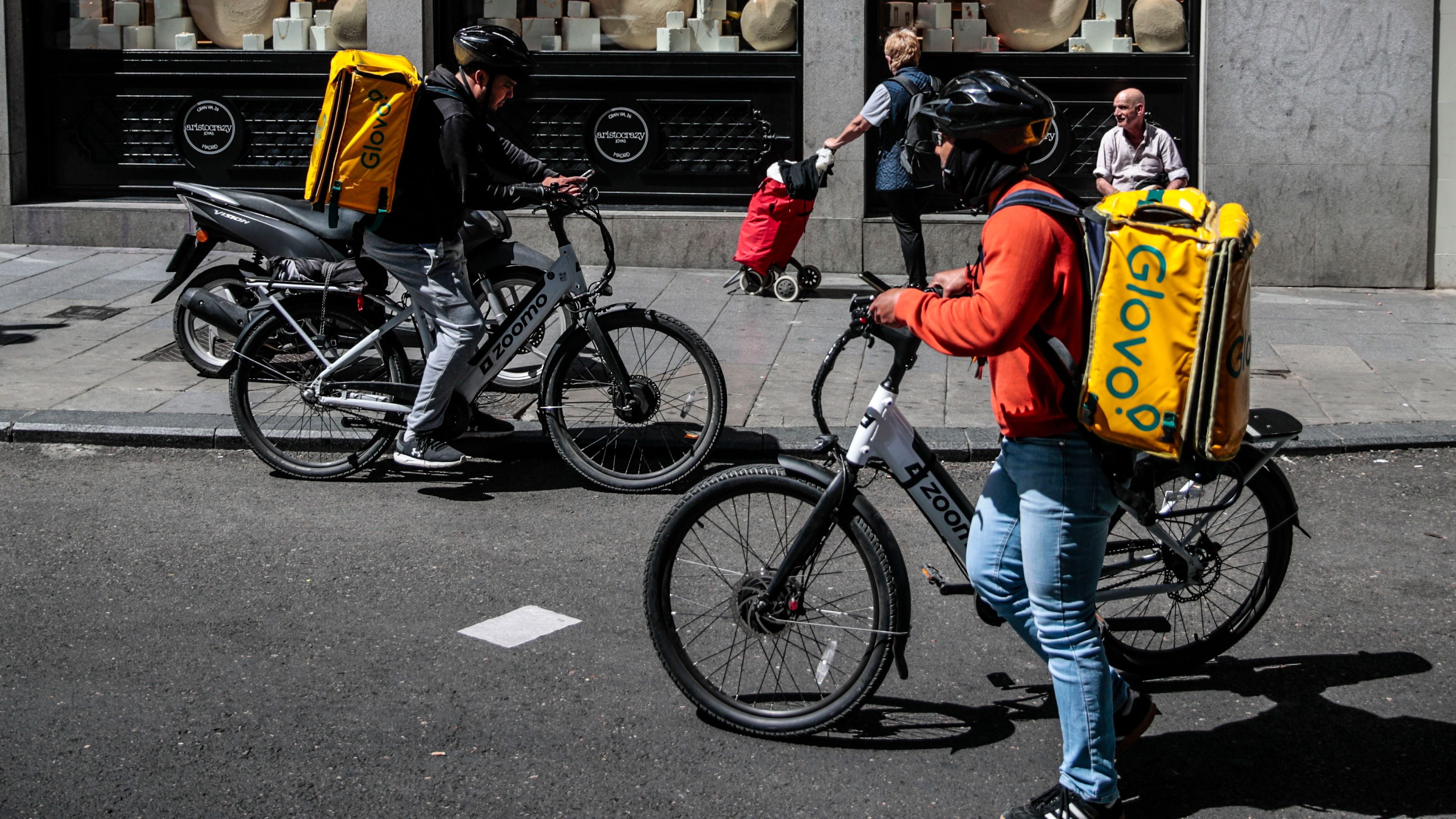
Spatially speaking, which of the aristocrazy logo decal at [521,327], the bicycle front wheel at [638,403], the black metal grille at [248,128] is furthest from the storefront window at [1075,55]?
the aristocrazy logo decal at [521,327]

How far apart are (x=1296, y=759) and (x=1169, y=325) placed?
1.47 metres

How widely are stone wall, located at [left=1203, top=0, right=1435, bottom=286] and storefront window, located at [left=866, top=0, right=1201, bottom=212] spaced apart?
41 centimetres

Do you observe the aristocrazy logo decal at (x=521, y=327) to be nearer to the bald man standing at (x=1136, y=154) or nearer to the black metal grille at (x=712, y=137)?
the bald man standing at (x=1136, y=154)

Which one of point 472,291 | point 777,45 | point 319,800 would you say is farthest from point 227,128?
point 319,800

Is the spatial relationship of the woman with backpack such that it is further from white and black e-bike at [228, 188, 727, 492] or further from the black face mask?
the black face mask

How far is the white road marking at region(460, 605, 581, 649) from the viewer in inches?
198

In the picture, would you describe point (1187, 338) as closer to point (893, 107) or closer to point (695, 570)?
point (695, 570)

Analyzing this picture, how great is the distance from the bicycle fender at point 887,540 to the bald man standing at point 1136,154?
6.64 m

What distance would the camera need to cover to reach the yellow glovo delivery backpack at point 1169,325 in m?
3.37

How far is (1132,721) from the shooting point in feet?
13.2

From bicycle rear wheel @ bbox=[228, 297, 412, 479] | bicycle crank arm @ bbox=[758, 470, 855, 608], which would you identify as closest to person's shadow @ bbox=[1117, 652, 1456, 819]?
bicycle crank arm @ bbox=[758, 470, 855, 608]

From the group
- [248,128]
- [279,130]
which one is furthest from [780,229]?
[248,128]

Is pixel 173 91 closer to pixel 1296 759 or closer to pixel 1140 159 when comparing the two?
pixel 1140 159

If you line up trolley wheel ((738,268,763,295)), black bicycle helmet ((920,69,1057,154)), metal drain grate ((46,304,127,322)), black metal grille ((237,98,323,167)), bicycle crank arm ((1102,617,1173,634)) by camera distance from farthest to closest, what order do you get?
black metal grille ((237,98,323,167)), trolley wheel ((738,268,763,295)), metal drain grate ((46,304,127,322)), bicycle crank arm ((1102,617,1173,634)), black bicycle helmet ((920,69,1057,154))
